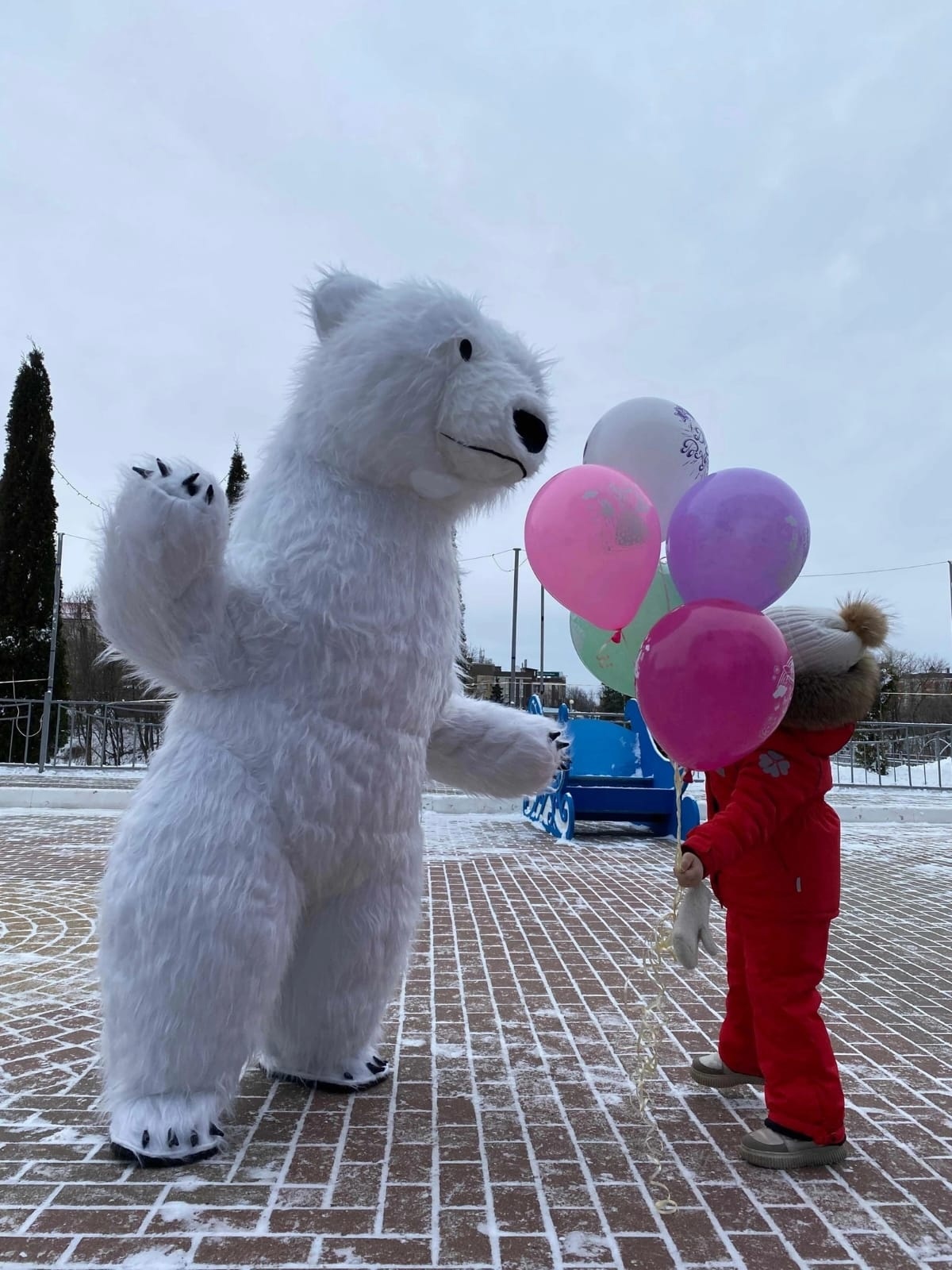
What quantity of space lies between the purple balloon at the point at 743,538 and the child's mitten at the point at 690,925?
0.74m

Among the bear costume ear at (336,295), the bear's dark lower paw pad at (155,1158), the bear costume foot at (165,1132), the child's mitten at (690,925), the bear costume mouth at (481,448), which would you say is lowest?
the bear's dark lower paw pad at (155,1158)

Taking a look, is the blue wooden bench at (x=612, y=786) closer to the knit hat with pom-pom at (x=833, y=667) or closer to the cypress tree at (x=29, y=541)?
the knit hat with pom-pom at (x=833, y=667)

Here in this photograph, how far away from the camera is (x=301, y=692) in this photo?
2.29 m

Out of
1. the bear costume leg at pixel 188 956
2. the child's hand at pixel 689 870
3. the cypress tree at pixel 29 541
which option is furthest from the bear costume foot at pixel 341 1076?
the cypress tree at pixel 29 541

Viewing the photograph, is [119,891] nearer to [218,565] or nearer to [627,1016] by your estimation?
[218,565]

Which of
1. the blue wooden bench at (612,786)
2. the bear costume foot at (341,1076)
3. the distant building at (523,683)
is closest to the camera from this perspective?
the bear costume foot at (341,1076)

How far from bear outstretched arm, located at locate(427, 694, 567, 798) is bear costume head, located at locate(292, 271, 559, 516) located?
0.69 m

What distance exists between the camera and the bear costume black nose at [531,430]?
7.84ft

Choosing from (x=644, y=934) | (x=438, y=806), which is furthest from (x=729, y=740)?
(x=438, y=806)

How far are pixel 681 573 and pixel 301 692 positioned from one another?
105cm

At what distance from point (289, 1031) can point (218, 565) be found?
4.48 feet

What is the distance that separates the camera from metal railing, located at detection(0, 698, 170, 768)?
13.6 metres

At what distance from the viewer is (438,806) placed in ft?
33.4

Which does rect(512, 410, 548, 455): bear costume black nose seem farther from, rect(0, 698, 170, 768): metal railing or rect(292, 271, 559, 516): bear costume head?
rect(0, 698, 170, 768): metal railing
